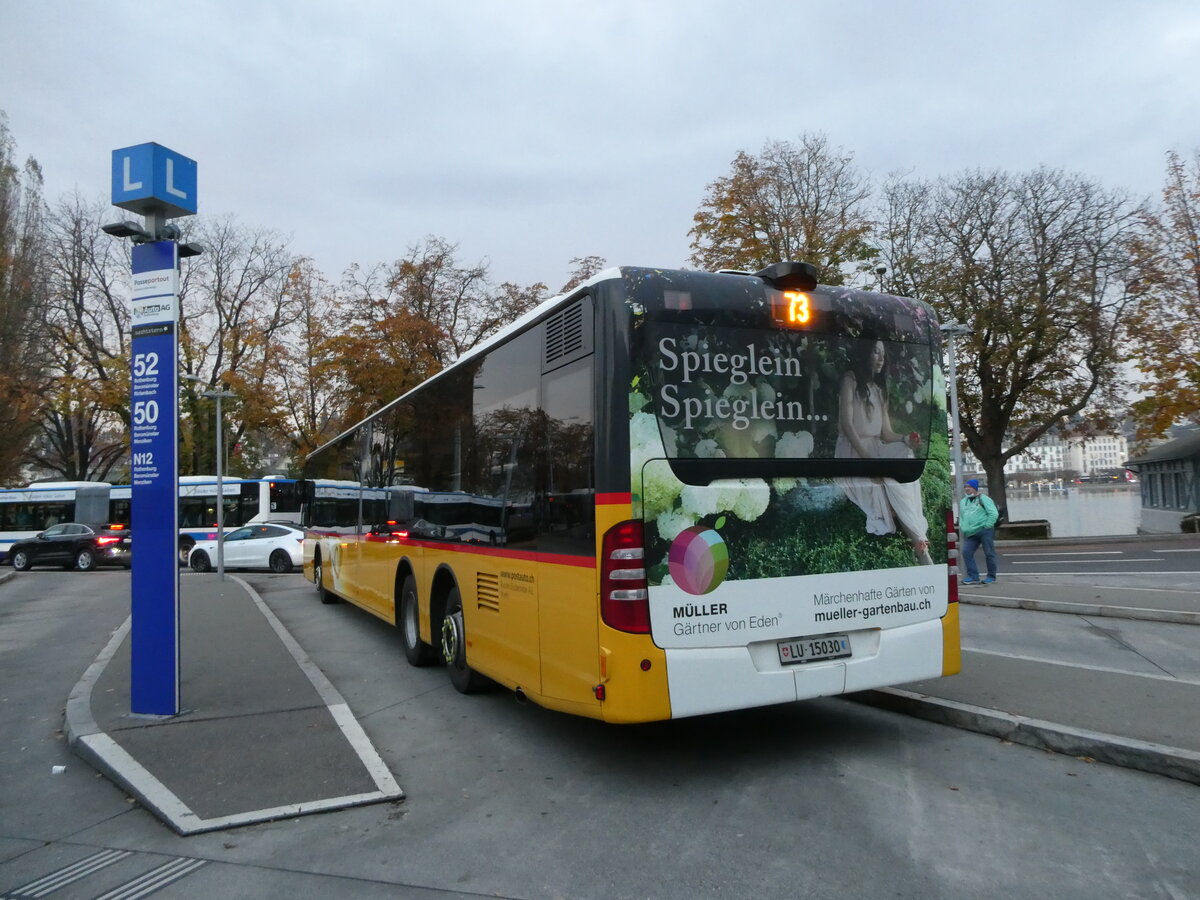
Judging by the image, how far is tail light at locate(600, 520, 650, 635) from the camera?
15.8ft

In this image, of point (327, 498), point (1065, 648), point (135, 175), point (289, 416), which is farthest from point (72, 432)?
point (1065, 648)

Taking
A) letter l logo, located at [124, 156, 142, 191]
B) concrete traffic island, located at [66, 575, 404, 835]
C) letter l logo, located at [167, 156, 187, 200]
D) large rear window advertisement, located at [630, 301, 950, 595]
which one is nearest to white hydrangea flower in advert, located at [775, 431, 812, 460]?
large rear window advertisement, located at [630, 301, 950, 595]

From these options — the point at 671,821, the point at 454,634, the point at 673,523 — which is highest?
the point at 673,523

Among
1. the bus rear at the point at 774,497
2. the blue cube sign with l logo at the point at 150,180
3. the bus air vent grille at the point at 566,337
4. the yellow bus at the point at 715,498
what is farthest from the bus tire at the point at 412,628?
the bus rear at the point at 774,497

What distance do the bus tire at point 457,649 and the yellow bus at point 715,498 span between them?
0.80 metres

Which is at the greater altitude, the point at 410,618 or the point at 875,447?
the point at 875,447

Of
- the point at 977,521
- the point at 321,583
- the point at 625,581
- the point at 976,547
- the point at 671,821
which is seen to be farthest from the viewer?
the point at 321,583

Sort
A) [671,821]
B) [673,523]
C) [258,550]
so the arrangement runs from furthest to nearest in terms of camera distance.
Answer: [258,550]
[673,523]
[671,821]

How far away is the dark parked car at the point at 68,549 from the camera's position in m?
29.2

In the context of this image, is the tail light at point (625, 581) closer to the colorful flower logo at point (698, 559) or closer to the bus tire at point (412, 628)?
the colorful flower logo at point (698, 559)

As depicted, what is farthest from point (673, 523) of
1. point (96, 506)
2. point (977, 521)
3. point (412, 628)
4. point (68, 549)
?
point (96, 506)

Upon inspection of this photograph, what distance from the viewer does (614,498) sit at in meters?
4.87

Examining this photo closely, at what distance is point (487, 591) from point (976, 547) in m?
10.7

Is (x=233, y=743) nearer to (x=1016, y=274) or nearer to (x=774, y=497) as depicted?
(x=774, y=497)
